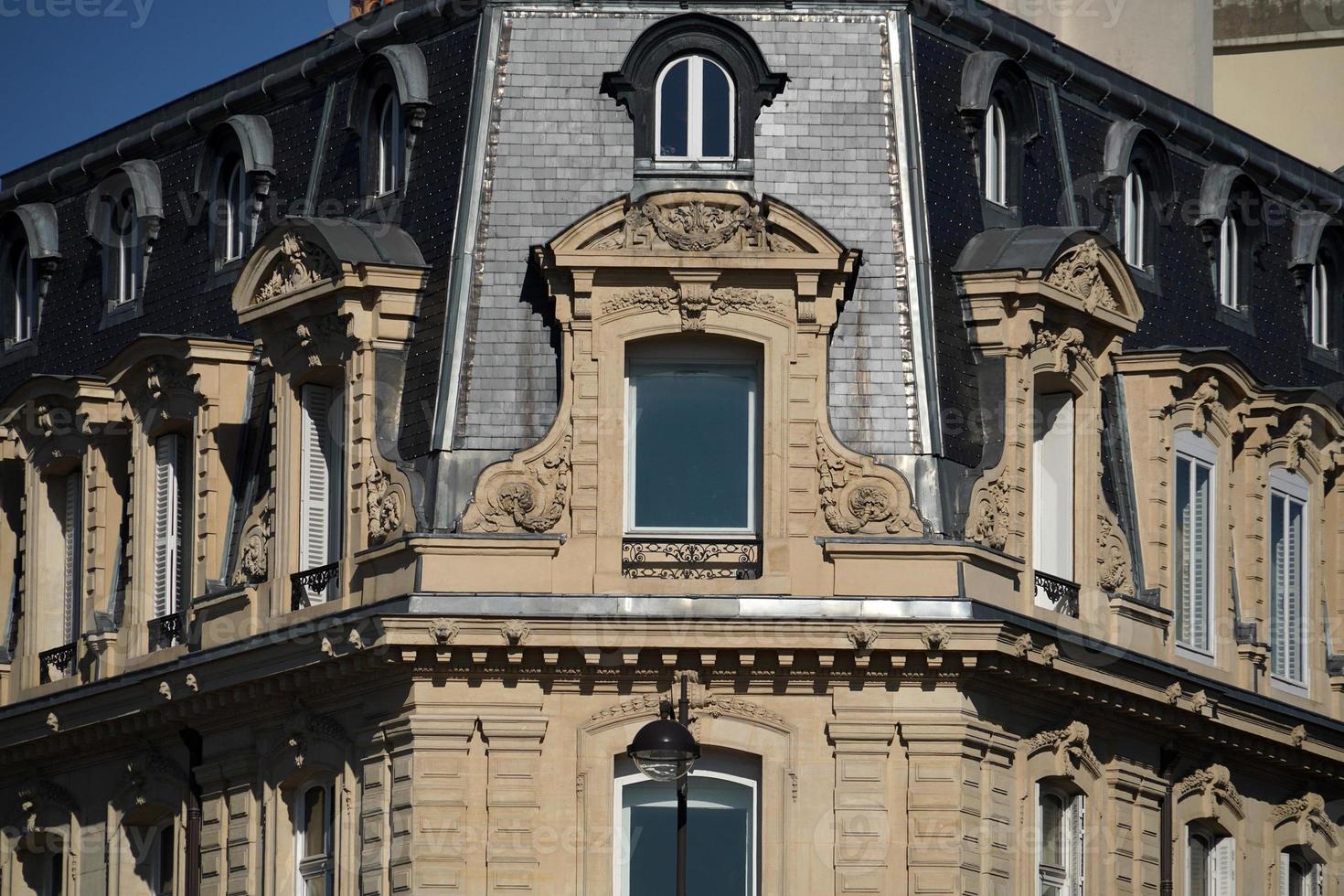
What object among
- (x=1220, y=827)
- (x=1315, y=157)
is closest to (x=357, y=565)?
(x=1220, y=827)

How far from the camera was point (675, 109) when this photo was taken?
47.0 meters

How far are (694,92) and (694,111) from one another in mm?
217

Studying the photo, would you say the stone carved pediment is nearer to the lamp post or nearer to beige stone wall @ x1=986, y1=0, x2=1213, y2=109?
the lamp post

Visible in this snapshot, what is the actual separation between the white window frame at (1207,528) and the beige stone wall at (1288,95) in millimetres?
11680

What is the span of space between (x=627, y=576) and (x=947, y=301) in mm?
5168

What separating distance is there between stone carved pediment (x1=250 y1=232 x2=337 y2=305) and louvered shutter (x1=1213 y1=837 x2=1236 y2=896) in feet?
44.7

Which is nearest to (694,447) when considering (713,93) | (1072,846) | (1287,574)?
(713,93)

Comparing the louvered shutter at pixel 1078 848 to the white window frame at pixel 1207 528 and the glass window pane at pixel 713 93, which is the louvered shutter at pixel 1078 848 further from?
the glass window pane at pixel 713 93

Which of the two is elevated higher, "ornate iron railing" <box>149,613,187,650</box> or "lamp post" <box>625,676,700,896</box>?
"ornate iron railing" <box>149,613,187,650</box>

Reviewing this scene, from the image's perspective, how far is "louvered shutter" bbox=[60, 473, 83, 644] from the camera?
52594mm

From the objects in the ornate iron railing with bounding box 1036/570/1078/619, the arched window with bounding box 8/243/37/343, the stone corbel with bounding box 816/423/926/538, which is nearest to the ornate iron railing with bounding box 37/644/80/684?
the arched window with bounding box 8/243/37/343

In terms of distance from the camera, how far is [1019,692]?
4584 centimetres

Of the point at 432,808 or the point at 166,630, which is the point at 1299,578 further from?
the point at 166,630

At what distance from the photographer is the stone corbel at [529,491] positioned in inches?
1781
